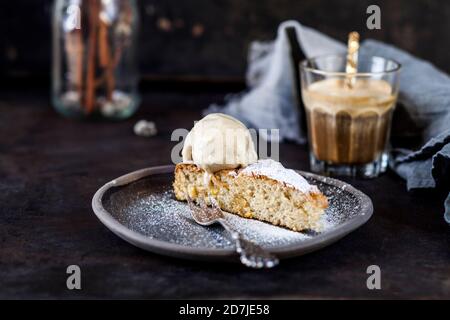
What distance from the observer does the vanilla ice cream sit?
1.22 m

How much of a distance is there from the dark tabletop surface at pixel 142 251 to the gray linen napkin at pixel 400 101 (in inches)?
2.0

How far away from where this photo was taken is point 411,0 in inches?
86.4

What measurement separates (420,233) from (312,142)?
41cm

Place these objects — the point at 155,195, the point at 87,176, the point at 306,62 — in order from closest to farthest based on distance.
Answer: the point at 155,195 < the point at 87,176 < the point at 306,62

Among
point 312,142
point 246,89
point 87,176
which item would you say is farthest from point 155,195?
point 246,89

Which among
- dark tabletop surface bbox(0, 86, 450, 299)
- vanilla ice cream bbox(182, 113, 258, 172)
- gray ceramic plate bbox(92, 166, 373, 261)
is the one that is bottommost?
dark tabletop surface bbox(0, 86, 450, 299)

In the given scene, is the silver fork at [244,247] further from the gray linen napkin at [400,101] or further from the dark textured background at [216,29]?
the dark textured background at [216,29]

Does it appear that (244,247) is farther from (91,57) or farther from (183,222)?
(91,57)

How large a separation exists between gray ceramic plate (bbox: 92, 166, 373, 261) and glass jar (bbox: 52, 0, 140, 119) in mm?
591

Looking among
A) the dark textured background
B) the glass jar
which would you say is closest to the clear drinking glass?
the glass jar

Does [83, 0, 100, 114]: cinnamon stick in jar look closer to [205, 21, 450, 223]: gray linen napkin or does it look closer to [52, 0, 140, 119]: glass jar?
[52, 0, 140, 119]: glass jar

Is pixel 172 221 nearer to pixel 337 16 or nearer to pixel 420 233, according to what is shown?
pixel 420 233

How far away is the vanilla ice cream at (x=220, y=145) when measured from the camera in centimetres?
122

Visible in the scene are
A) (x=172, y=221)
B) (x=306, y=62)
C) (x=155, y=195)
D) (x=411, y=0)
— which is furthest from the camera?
(x=411, y=0)
